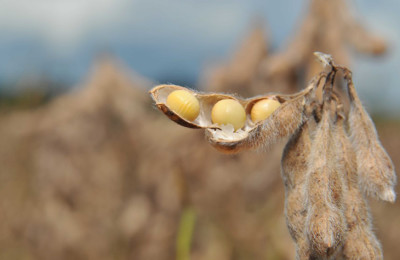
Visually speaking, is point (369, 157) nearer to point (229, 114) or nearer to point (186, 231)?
point (229, 114)

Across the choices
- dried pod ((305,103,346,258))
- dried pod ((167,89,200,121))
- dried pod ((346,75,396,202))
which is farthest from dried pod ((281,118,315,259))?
dried pod ((167,89,200,121))

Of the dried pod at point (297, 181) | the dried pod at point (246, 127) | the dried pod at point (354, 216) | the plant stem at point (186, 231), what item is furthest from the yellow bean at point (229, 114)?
the plant stem at point (186, 231)

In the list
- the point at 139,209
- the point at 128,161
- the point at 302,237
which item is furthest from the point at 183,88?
the point at 128,161

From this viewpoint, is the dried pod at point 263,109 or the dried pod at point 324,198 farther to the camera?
the dried pod at point 263,109

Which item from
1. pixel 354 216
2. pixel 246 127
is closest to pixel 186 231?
pixel 246 127

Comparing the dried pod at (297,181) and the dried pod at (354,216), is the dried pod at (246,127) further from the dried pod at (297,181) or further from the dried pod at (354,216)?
the dried pod at (354,216)

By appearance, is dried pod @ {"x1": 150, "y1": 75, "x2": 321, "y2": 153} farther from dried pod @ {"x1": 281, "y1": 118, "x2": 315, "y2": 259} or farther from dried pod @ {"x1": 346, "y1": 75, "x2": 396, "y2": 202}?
dried pod @ {"x1": 346, "y1": 75, "x2": 396, "y2": 202}
